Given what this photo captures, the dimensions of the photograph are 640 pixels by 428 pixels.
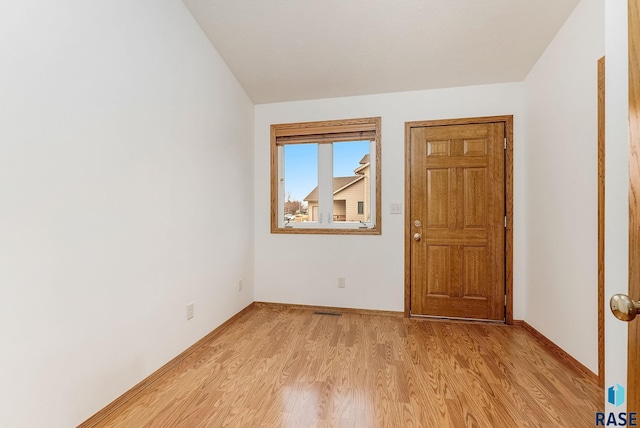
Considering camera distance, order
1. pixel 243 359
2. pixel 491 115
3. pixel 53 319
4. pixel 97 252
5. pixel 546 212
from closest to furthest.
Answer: pixel 53 319
pixel 97 252
pixel 243 359
pixel 546 212
pixel 491 115

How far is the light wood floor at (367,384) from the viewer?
1582 millimetres

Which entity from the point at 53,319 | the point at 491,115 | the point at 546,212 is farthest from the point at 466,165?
the point at 53,319

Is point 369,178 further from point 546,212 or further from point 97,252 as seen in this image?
point 97,252

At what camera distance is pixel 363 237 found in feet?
10.5

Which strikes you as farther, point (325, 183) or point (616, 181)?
point (325, 183)

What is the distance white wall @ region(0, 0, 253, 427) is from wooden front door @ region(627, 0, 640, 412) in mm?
2040

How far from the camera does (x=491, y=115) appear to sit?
2.90 metres

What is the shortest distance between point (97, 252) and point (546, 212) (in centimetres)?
322

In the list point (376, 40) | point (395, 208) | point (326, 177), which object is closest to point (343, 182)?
point (326, 177)

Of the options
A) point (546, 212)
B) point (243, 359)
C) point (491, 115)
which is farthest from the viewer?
Answer: point (491, 115)

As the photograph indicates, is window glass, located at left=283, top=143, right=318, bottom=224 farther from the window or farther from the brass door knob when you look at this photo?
the brass door knob

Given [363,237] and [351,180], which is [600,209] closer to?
[363,237]

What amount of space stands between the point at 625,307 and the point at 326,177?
2.89 metres

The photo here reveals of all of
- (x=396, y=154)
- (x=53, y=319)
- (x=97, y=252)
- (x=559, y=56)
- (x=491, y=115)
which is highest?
(x=559, y=56)
